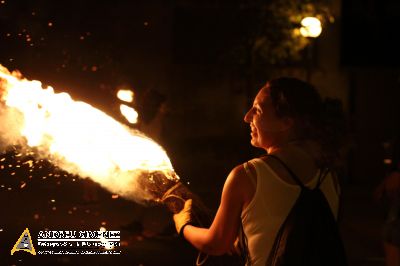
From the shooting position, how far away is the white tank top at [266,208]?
7.54 feet

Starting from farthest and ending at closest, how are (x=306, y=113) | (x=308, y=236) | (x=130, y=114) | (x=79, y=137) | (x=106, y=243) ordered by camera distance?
(x=130, y=114) → (x=106, y=243) → (x=79, y=137) → (x=306, y=113) → (x=308, y=236)

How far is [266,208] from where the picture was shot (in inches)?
90.7

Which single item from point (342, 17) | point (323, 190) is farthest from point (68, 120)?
point (342, 17)

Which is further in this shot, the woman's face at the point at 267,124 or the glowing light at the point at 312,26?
the glowing light at the point at 312,26

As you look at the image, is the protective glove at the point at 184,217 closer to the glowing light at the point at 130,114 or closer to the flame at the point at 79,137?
the flame at the point at 79,137

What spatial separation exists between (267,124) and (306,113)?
18 centimetres

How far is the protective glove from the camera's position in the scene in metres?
2.64

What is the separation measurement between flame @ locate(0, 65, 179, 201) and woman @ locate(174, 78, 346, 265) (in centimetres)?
77

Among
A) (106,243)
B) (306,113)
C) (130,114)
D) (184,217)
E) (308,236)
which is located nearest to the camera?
(308,236)

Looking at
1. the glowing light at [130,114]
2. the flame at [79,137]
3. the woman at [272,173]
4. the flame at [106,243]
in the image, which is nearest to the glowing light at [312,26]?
the glowing light at [130,114]

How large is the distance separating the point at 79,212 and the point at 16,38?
5.91 m

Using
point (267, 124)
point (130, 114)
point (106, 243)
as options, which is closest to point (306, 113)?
point (267, 124)

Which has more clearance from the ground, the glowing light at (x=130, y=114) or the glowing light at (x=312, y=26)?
the glowing light at (x=312, y=26)

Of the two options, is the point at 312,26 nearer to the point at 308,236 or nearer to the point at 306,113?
the point at 306,113
